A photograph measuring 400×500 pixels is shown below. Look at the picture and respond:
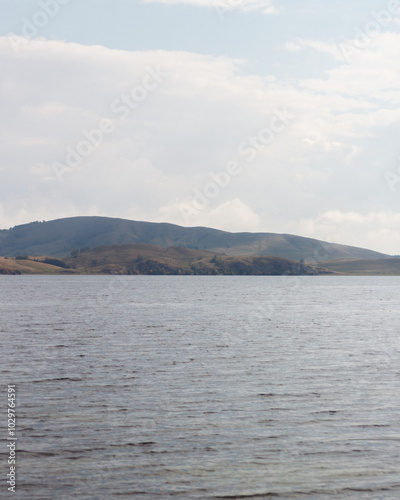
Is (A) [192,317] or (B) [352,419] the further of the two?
(A) [192,317]

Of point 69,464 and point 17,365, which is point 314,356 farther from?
point 69,464

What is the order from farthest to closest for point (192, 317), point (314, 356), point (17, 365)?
1. point (192, 317)
2. point (314, 356)
3. point (17, 365)

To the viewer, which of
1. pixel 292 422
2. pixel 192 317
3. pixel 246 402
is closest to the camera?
pixel 292 422

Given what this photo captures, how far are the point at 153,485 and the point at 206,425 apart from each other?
707cm

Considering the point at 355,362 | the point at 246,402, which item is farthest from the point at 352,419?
the point at 355,362

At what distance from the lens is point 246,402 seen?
30.5 metres

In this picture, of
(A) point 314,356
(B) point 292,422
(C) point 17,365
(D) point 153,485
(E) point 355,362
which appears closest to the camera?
(D) point 153,485

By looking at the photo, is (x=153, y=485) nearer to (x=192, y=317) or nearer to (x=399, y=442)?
(x=399, y=442)

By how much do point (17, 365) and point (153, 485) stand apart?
1002 inches

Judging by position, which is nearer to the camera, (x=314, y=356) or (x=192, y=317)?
(x=314, y=356)

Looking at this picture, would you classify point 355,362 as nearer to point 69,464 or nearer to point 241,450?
point 241,450

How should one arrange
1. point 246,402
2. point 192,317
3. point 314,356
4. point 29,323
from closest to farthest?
point 246,402 < point 314,356 < point 29,323 < point 192,317

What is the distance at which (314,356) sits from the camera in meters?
47.8

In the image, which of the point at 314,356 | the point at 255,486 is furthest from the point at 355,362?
the point at 255,486
